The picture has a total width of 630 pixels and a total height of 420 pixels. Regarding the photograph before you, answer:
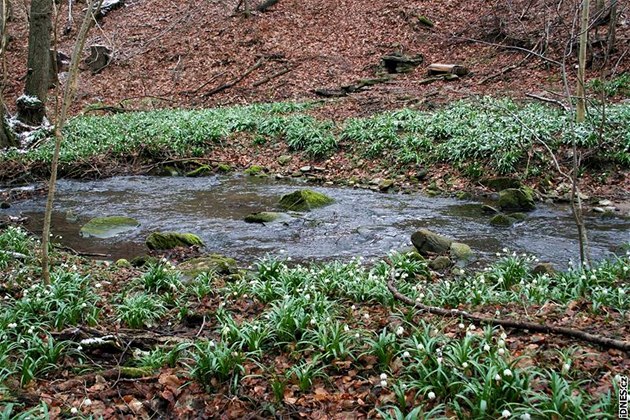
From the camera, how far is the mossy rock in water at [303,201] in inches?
424

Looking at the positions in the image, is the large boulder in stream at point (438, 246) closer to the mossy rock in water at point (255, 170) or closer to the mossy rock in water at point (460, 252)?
the mossy rock in water at point (460, 252)

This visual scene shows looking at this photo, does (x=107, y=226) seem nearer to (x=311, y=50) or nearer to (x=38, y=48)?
(x=38, y=48)

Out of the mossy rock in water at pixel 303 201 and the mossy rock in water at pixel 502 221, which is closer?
the mossy rock in water at pixel 502 221

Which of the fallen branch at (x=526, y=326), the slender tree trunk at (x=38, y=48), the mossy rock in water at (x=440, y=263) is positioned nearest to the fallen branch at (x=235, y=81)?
the slender tree trunk at (x=38, y=48)

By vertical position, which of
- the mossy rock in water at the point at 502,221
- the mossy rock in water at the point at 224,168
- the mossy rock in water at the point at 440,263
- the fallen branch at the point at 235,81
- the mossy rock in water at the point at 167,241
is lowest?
the mossy rock in water at the point at 502,221

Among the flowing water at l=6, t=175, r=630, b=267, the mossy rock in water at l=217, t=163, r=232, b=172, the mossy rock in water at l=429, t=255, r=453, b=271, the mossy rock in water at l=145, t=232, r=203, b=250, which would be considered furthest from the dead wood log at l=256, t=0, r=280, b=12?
the mossy rock in water at l=429, t=255, r=453, b=271

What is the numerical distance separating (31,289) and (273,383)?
3342mm

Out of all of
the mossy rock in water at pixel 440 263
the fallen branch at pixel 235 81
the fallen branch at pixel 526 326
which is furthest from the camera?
the fallen branch at pixel 235 81

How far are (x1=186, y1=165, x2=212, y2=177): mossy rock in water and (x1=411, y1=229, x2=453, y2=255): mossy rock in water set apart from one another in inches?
324

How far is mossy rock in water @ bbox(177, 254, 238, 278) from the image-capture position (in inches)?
270

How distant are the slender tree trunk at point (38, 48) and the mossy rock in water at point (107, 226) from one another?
309 inches

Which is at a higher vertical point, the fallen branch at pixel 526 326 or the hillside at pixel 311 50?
the hillside at pixel 311 50

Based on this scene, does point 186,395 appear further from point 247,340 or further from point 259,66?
point 259,66

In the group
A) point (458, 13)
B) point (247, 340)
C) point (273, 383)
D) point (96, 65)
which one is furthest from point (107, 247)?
point (458, 13)
